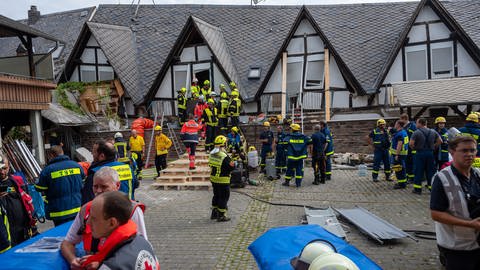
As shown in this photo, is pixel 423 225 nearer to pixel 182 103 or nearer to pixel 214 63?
pixel 182 103

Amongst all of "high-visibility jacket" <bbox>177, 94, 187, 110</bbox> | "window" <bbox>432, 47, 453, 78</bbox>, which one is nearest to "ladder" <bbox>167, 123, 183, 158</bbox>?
"high-visibility jacket" <bbox>177, 94, 187, 110</bbox>

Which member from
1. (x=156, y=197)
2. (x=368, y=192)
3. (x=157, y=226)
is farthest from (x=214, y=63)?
(x=157, y=226)

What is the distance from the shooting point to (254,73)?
19.9m

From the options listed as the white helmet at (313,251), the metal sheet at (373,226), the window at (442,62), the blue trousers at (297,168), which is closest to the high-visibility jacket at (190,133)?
the blue trousers at (297,168)

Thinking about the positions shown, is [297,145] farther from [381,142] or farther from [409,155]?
[409,155]

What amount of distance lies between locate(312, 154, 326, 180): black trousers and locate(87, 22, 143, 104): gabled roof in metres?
11.6

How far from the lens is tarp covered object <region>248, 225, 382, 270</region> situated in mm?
2824

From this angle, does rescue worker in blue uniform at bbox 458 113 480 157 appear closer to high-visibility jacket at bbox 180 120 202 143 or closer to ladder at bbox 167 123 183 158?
high-visibility jacket at bbox 180 120 202 143

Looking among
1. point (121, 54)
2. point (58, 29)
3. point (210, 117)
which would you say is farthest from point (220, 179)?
point (58, 29)

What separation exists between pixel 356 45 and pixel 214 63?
765 centimetres

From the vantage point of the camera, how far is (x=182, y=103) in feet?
50.2

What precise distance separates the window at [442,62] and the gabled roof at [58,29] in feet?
67.9

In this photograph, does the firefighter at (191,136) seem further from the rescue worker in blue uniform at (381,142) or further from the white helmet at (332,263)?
the white helmet at (332,263)

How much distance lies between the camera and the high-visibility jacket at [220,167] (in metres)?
Result: 7.84
